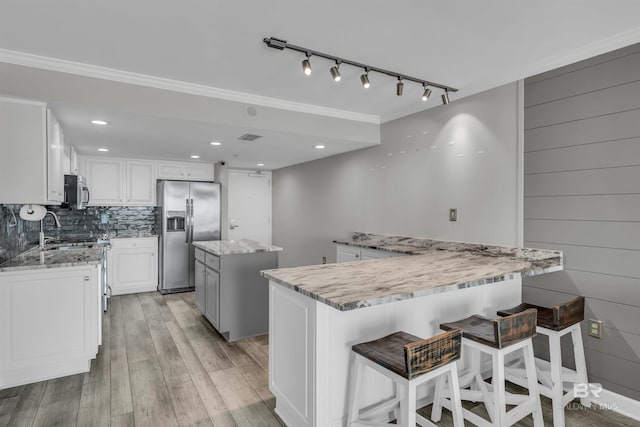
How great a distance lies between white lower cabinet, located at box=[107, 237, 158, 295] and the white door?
1.81 m

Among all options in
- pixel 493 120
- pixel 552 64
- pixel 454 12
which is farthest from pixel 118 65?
pixel 552 64

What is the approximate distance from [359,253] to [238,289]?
4.56 feet

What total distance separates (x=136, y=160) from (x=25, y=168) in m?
2.90

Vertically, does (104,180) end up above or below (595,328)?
above

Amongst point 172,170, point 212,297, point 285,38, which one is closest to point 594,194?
point 285,38

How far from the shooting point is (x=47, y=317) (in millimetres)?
2646

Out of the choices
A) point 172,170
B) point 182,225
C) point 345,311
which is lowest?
point 345,311

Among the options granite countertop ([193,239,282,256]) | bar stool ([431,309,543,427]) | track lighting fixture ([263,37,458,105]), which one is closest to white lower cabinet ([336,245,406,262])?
granite countertop ([193,239,282,256])

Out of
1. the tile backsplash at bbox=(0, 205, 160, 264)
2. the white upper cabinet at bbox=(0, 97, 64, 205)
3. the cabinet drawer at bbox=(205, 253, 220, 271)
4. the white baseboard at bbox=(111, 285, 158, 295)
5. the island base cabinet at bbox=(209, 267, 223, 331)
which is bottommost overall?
the white baseboard at bbox=(111, 285, 158, 295)

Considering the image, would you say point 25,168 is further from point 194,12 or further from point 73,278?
point 194,12

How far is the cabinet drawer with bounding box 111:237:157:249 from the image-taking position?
203 inches

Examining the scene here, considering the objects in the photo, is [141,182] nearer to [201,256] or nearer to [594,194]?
[201,256]

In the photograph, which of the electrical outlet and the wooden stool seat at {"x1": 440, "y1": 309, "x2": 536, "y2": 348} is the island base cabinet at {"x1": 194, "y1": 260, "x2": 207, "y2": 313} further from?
the electrical outlet

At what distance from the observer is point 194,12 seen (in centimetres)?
197
